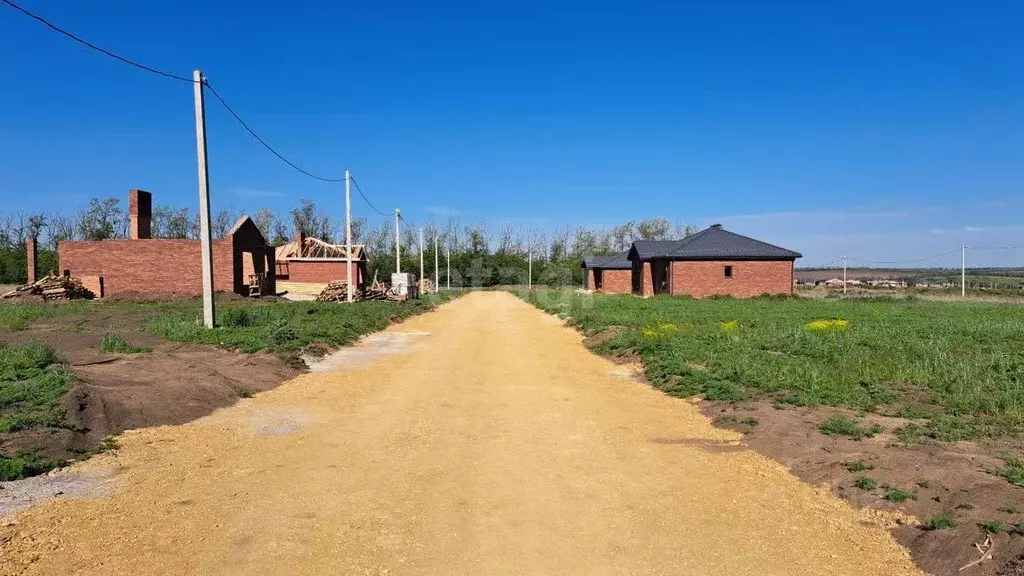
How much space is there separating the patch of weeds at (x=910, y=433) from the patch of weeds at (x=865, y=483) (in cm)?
127

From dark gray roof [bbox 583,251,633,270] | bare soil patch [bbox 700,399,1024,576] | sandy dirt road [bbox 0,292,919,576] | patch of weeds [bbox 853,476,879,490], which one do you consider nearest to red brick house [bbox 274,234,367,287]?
dark gray roof [bbox 583,251,633,270]

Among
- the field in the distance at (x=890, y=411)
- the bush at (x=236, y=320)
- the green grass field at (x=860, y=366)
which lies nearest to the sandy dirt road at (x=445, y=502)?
the field in the distance at (x=890, y=411)

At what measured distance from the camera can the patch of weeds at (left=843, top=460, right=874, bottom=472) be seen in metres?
5.96

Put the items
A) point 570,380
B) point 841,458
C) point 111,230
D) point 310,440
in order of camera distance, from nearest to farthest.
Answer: point 841,458, point 310,440, point 570,380, point 111,230

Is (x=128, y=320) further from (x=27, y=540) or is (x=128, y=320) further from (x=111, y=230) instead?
(x=111, y=230)

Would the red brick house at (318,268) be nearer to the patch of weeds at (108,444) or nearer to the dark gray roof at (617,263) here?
the dark gray roof at (617,263)

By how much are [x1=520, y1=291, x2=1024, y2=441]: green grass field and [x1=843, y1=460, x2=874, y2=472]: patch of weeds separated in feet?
3.98

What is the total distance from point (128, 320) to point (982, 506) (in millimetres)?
21394

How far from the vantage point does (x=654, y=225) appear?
338 ft

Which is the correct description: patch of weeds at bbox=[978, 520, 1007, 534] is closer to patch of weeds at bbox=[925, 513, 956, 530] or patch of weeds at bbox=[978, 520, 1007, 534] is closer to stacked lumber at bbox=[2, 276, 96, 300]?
patch of weeds at bbox=[925, 513, 956, 530]

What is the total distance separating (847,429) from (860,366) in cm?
458

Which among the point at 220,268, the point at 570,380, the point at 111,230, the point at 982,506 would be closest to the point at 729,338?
the point at 570,380

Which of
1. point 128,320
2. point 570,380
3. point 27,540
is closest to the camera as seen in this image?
point 27,540

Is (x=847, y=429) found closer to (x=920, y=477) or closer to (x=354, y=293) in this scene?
(x=920, y=477)
